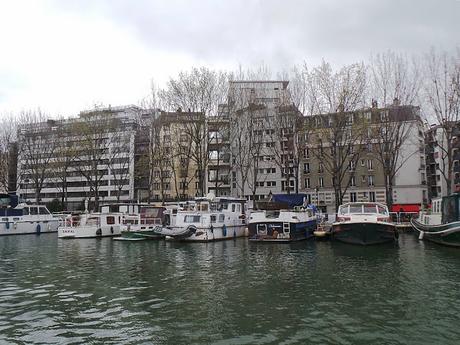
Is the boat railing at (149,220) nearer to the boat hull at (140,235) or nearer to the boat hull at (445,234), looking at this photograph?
the boat hull at (140,235)

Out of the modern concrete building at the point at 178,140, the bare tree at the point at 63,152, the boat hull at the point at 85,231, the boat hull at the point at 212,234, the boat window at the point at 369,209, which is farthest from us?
the bare tree at the point at 63,152

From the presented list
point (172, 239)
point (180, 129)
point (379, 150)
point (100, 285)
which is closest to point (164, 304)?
point (100, 285)

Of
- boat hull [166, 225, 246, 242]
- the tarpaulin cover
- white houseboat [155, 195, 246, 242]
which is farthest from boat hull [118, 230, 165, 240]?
the tarpaulin cover

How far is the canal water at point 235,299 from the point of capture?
10.5 meters

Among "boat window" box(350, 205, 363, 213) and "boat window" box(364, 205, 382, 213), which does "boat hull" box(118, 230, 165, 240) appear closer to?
"boat window" box(350, 205, 363, 213)

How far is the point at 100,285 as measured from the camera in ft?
56.7

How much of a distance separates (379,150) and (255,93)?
15411 millimetres

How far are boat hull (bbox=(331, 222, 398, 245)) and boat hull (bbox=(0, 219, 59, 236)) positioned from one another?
38.0 metres

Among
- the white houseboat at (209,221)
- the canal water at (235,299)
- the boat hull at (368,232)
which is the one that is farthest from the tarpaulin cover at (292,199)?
the canal water at (235,299)

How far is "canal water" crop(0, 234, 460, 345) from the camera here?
1047cm

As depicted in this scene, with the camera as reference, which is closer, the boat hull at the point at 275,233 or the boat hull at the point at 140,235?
the boat hull at the point at 275,233

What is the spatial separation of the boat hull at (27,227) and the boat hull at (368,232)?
3798 cm

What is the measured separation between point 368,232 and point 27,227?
39982mm

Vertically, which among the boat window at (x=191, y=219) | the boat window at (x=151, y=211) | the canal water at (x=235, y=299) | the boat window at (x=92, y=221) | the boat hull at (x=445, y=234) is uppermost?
the boat window at (x=151, y=211)
